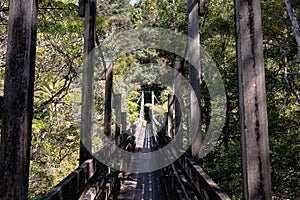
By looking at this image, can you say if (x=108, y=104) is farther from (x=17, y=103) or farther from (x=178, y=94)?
(x=17, y=103)

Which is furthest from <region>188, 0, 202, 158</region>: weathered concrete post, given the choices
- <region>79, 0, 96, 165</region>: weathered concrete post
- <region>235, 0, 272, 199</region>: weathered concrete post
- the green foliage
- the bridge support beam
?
the green foliage

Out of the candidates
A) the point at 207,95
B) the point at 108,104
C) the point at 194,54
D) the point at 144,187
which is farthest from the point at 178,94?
the point at 207,95

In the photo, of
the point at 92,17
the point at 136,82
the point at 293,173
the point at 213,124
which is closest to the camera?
the point at 92,17

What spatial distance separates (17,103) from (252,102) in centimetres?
73

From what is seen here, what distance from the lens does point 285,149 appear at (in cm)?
421

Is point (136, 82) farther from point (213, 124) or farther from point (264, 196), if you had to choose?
point (264, 196)

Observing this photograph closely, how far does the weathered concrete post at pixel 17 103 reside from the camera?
0.89 meters

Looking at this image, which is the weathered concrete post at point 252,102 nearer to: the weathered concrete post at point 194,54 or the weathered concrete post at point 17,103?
the weathered concrete post at point 17,103

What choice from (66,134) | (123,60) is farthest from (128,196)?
(123,60)

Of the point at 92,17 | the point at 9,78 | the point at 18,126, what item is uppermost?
the point at 92,17

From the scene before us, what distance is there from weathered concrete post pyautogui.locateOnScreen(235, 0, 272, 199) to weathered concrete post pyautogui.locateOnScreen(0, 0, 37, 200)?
0.68 metres

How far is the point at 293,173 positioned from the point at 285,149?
336 millimetres

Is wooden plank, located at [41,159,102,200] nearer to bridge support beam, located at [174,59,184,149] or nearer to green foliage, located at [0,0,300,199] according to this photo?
bridge support beam, located at [174,59,184,149]

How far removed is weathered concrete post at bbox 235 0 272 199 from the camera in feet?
3.05
